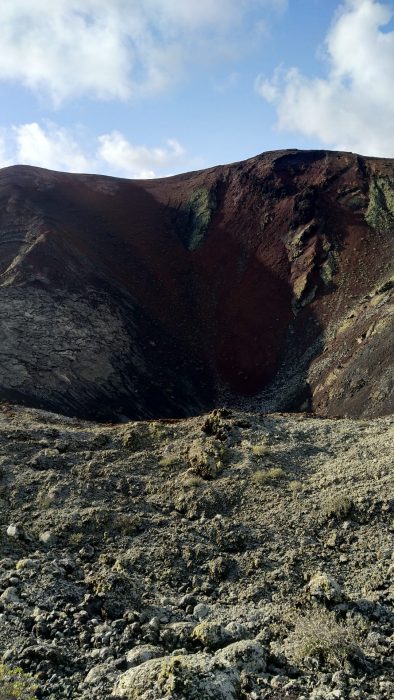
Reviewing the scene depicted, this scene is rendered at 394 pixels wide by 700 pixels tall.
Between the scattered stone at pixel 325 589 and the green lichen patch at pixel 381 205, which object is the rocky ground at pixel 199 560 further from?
the green lichen patch at pixel 381 205

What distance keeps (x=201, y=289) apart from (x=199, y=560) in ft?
108

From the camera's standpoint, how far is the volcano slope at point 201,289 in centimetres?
2753

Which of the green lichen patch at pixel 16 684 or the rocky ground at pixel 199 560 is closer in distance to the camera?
the green lichen patch at pixel 16 684

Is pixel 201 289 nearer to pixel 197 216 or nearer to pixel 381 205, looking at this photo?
pixel 197 216

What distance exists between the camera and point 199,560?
32.2 ft

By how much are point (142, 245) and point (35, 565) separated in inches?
1495

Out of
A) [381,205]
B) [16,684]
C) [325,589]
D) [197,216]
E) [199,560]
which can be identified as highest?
[381,205]

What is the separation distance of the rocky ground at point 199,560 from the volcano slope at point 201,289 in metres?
10.6

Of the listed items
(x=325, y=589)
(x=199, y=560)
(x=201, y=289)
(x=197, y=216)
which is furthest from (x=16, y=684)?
(x=197, y=216)

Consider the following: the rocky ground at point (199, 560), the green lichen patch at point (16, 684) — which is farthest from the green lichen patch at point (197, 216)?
the green lichen patch at point (16, 684)

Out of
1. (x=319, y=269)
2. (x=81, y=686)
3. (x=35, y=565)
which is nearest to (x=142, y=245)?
(x=319, y=269)

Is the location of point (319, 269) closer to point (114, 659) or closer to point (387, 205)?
point (387, 205)

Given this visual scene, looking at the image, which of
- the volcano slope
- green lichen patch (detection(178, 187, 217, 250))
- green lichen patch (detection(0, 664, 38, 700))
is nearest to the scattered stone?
green lichen patch (detection(0, 664, 38, 700))

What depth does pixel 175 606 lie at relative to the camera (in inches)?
339
